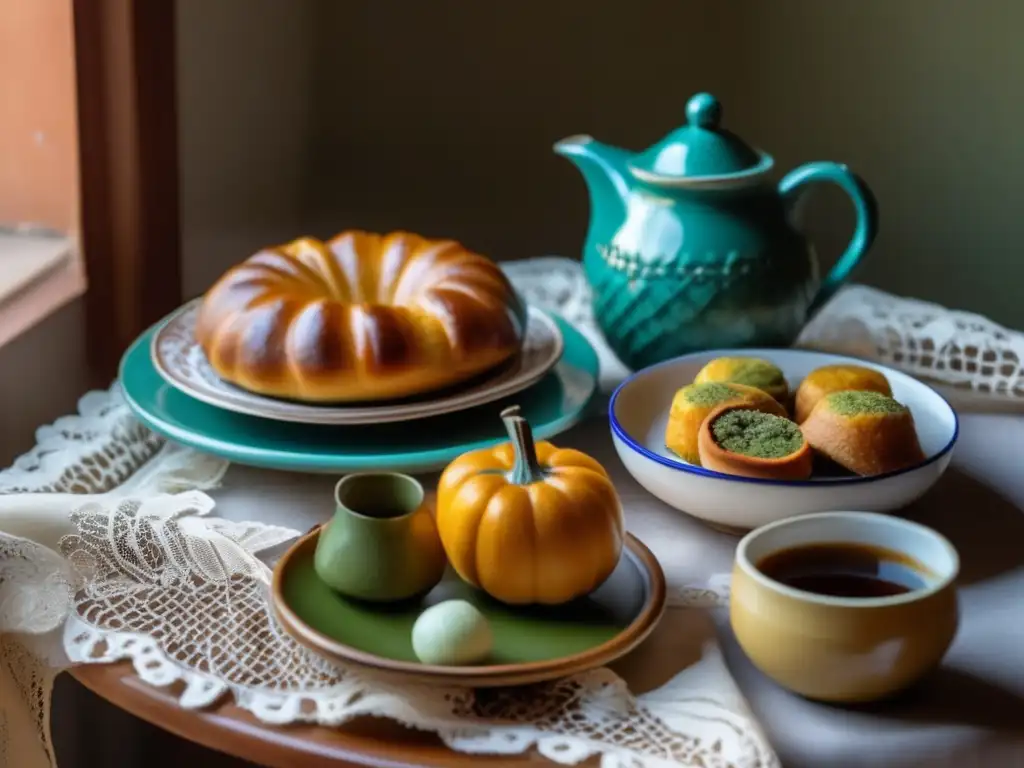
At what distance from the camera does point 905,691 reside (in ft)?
1.96

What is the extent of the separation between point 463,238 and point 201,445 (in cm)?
77

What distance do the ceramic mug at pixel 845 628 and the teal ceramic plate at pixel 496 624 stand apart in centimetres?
6

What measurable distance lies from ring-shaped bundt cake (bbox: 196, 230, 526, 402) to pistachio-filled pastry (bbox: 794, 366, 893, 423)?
0.21 metres

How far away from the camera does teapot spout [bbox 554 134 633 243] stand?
95 centimetres

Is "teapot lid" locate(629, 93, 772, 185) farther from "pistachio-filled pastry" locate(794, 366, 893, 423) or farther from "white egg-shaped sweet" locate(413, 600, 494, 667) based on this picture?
"white egg-shaped sweet" locate(413, 600, 494, 667)

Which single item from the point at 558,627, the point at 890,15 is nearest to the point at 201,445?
the point at 558,627

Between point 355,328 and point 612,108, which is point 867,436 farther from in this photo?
point 612,108

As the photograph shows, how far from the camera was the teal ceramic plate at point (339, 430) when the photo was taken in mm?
785

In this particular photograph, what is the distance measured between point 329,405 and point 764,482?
0.31 metres

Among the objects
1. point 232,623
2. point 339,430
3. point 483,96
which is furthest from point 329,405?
point 483,96

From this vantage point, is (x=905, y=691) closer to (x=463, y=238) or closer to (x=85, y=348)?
(x=85, y=348)

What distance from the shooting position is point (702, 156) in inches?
35.4

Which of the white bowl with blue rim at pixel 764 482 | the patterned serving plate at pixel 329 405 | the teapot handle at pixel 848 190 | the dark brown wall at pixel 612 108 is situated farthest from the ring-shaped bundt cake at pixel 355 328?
the dark brown wall at pixel 612 108

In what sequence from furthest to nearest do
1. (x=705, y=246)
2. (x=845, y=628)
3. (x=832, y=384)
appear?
(x=705, y=246) → (x=832, y=384) → (x=845, y=628)
